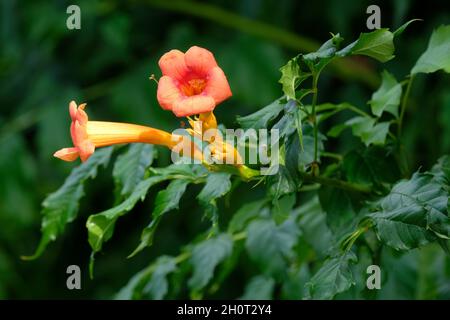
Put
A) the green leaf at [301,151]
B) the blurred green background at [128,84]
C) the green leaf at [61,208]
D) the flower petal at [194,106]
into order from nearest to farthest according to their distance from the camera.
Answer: the flower petal at [194,106]
the green leaf at [301,151]
the green leaf at [61,208]
the blurred green background at [128,84]

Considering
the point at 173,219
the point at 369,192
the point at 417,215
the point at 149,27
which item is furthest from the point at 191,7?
the point at 417,215

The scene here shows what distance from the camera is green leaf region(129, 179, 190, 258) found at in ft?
3.19

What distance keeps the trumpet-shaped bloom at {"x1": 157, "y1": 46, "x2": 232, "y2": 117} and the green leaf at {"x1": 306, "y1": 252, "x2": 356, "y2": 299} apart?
24 centimetres

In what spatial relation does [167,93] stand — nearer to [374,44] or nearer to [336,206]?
[374,44]

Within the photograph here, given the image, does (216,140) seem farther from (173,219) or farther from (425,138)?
(173,219)

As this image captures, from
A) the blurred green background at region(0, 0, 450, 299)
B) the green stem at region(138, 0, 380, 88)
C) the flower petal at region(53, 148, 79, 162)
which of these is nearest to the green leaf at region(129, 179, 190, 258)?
the flower petal at region(53, 148, 79, 162)

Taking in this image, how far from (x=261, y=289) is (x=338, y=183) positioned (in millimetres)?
375

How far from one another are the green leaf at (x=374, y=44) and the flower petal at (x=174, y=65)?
6.9 inches

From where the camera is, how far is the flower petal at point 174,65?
2.90 ft

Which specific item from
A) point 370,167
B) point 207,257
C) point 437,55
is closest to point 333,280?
point 370,167

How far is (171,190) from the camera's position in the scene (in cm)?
100

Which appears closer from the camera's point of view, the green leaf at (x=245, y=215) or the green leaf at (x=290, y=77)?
the green leaf at (x=290, y=77)

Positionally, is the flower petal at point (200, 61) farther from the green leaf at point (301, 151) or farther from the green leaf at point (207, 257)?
the green leaf at point (207, 257)

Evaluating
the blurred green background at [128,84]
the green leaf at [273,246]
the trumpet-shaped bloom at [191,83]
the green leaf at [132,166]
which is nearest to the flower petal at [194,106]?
the trumpet-shaped bloom at [191,83]
